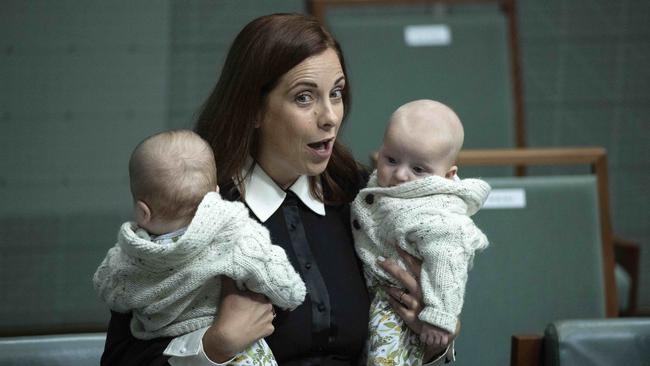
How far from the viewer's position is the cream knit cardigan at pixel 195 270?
5.10ft

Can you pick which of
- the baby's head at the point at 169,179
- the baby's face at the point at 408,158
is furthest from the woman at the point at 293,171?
the baby's head at the point at 169,179

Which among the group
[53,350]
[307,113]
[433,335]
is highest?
[307,113]

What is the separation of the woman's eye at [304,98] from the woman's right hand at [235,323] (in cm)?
38

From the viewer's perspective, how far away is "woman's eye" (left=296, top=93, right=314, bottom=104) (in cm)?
181

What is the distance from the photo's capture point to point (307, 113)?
1.81m

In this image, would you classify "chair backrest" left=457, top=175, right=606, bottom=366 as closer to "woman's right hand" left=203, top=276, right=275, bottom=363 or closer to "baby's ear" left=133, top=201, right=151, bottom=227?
"woman's right hand" left=203, top=276, right=275, bottom=363

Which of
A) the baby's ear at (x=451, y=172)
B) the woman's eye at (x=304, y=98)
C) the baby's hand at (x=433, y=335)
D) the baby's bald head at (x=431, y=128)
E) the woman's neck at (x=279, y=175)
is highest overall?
the woman's eye at (x=304, y=98)

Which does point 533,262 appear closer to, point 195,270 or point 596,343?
point 596,343

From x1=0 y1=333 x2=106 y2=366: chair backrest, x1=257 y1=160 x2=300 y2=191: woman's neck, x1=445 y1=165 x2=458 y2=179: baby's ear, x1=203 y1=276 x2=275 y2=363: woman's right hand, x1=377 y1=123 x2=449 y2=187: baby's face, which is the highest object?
x1=377 y1=123 x2=449 y2=187: baby's face

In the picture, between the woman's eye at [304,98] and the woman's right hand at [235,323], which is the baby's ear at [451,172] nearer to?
the woman's eye at [304,98]

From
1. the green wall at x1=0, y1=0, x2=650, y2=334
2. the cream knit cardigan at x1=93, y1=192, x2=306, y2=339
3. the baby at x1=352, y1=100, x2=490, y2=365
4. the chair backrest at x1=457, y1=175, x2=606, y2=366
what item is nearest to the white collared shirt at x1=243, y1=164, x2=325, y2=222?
the baby at x1=352, y1=100, x2=490, y2=365

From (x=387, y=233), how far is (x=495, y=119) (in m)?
1.87

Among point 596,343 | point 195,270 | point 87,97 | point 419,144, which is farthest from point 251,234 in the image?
point 87,97

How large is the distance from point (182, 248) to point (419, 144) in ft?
1.69
